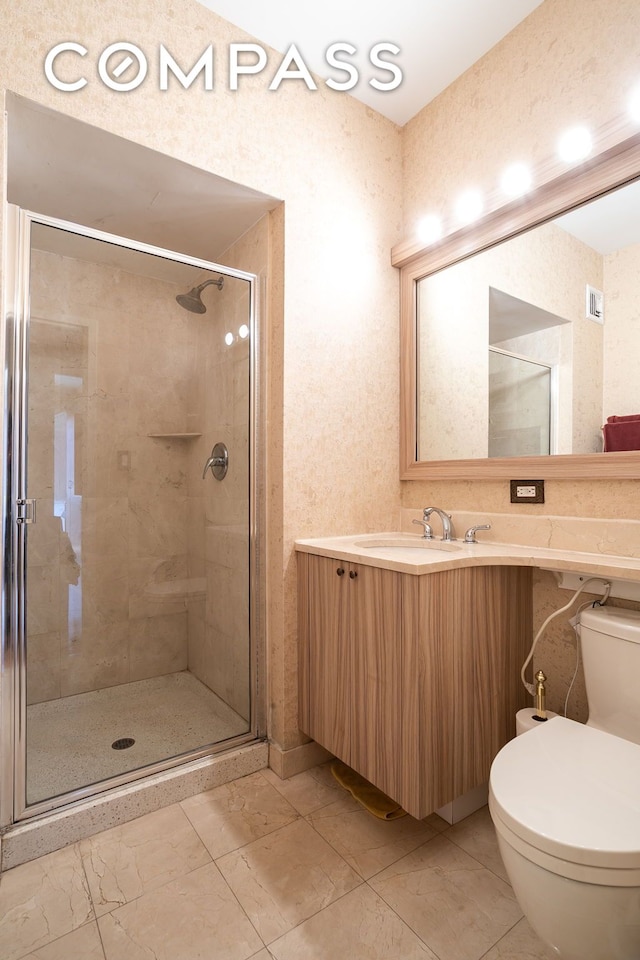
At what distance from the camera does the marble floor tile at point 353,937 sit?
108 centimetres

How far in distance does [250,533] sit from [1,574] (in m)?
0.84

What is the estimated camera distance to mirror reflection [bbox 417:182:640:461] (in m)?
1.42

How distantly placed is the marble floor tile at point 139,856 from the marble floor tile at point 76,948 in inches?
2.4

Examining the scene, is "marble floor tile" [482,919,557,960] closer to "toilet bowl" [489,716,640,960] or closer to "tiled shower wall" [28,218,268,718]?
"toilet bowl" [489,716,640,960]

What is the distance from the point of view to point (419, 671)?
4.26 feet

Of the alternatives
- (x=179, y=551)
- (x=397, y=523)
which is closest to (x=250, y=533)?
(x=179, y=551)

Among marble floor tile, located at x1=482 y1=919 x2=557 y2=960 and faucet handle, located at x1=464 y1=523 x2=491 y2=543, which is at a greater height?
faucet handle, located at x1=464 y1=523 x2=491 y2=543

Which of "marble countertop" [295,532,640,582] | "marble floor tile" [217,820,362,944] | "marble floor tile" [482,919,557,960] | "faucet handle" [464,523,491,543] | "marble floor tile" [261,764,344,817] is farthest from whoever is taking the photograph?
"faucet handle" [464,523,491,543]

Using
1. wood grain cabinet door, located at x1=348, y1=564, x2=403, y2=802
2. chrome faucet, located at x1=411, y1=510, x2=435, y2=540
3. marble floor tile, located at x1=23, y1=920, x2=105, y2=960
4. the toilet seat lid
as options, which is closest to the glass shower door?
marble floor tile, located at x1=23, y1=920, x2=105, y2=960

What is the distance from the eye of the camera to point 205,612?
1.93 meters

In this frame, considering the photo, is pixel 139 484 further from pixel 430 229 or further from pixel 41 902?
pixel 430 229

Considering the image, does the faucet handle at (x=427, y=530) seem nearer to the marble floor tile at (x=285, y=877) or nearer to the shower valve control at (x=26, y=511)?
the marble floor tile at (x=285, y=877)

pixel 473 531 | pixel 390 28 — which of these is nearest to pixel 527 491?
pixel 473 531

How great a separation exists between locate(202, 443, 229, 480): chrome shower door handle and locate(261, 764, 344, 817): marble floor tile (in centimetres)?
116
